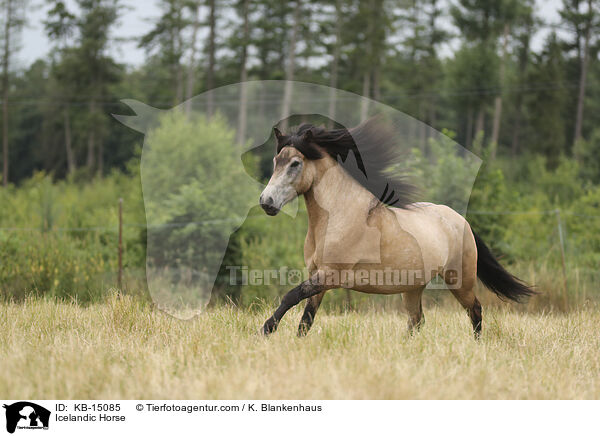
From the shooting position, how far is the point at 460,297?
515cm

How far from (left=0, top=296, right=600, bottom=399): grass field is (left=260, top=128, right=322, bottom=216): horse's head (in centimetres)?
109

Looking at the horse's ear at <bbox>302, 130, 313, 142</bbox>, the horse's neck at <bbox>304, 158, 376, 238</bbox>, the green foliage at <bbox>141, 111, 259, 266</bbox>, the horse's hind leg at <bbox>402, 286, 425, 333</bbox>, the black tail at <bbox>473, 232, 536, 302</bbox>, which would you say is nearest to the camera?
the horse's ear at <bbox>302, 130, 313, 142</bbox>

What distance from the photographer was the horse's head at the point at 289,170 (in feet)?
12.9

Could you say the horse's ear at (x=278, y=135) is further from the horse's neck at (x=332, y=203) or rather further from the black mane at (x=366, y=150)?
the horse's neck at (x=332, y=203)

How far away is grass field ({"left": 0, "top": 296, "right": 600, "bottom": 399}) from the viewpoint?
10.2ft

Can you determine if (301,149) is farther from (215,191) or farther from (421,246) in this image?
(215,191)

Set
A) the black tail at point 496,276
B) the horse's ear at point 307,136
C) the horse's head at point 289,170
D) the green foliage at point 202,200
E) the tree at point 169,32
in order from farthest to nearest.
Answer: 1. the tree at point 169,32
2. the green foliage at point 202,200
3. the black tail at point 496,276
4. the horse's ear at point 307,136
5. the horse's head at point 289,170

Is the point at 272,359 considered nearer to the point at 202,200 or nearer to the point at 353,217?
the point at 353,217

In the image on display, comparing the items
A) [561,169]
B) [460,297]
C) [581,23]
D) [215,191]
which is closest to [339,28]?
[561,169]

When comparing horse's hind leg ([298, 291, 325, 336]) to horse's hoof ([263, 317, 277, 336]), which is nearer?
horse's hoof ([263, 317, 277, 336])

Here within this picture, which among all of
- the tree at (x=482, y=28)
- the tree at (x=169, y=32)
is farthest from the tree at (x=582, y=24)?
the tree at (x=169, y=32)
